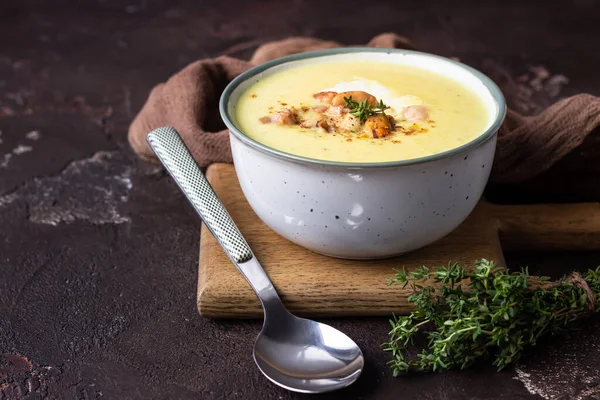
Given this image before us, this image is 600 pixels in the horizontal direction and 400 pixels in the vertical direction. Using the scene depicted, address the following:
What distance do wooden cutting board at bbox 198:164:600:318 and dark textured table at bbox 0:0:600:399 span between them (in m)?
0.04

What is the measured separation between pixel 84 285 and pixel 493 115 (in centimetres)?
91

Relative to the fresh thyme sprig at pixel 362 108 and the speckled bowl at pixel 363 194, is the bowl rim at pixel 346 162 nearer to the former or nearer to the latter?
the speckled bowl at pixel 363 194

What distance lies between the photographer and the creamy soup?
1.61 meters

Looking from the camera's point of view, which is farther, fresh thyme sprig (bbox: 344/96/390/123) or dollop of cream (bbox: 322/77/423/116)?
dollop of cream (bbox: 322/77/423/116)

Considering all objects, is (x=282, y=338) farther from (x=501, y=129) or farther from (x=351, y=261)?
(x=501, y=129)

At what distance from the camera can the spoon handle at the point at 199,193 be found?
1696mm

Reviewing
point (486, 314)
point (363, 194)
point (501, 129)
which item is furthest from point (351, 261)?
point (501, 129)

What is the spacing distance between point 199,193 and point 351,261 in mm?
349

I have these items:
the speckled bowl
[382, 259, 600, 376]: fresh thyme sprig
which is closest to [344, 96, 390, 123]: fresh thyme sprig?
the speckled bowl

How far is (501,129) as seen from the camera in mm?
2062

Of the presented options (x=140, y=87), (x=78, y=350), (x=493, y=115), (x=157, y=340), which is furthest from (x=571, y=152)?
(x=140, y=87)

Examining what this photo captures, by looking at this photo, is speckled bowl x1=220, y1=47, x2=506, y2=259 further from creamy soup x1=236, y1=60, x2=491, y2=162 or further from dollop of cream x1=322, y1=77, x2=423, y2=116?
dollop of cream x1=322, y1=77, x2=423, y2=116

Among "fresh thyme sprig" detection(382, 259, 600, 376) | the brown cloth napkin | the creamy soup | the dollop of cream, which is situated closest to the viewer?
"fresh thyme sprig" detection(382, 259, 600, 376)

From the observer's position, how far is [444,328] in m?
1.49
